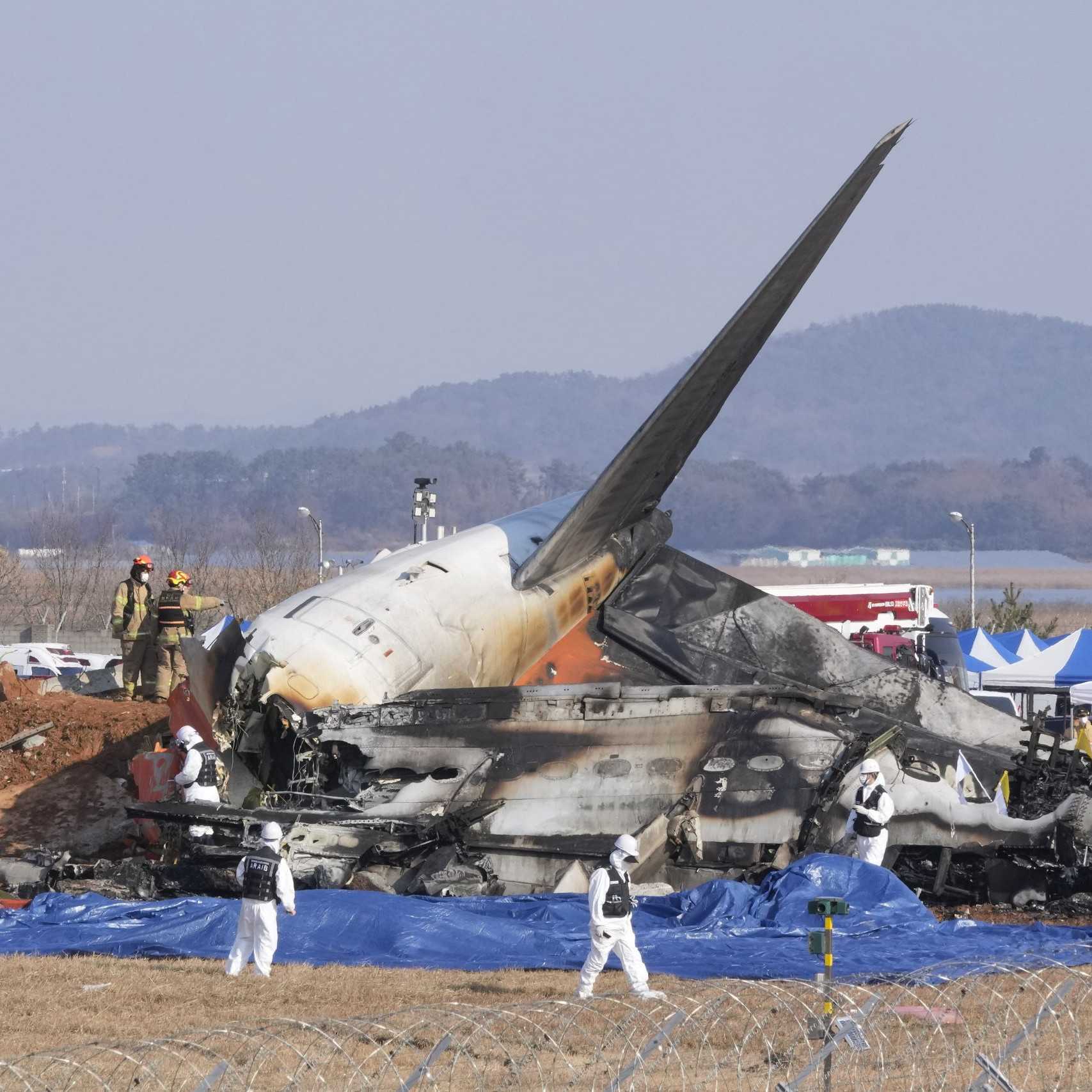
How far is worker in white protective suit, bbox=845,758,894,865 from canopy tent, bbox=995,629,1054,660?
2647 cm

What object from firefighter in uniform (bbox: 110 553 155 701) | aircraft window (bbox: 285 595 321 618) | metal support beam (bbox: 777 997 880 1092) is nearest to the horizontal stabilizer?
aircraft window (bbox: 285 595 321 618)

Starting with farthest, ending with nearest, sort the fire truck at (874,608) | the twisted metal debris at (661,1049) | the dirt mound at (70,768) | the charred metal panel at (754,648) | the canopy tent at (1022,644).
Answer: the fire truck at (874,608) < the canopy tent at (1022,644) < the dirt mound at (70,768) < the charred metal panel at (754,648) < the twisted metal debris at (661,1049)

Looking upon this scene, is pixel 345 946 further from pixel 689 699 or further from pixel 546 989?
pixel 689 699

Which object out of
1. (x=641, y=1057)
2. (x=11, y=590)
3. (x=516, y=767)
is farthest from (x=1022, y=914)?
(x=11, y=590)

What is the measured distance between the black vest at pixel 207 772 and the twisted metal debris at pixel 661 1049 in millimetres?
6953

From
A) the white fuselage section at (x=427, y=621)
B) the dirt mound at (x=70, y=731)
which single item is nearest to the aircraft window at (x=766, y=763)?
the white fuselage section at (x=427, y=621)

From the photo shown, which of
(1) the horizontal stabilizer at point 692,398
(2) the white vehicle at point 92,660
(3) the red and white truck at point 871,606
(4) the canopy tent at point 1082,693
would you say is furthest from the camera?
(2) the white vehicle at point 92,660

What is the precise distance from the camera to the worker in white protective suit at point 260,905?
16.5 m

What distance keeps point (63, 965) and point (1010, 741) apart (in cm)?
1584

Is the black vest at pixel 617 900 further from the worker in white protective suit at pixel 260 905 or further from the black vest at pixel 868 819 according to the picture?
the black vest at pixel 868 819

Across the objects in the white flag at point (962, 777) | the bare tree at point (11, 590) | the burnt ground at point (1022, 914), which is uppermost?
the white flag at point (962, 777)

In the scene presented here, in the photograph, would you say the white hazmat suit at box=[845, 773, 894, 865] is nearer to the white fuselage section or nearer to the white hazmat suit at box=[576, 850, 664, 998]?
the white hazmat suit at box=[576, 850, 664, 998]

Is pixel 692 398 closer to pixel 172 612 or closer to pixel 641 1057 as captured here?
pixel 172 612

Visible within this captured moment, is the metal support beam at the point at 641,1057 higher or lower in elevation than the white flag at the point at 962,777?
higher
